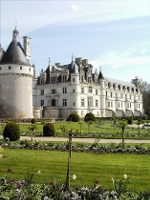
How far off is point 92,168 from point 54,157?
6.63 feet

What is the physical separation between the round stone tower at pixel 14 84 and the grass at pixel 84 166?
26279mm

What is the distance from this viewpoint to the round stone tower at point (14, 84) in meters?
35.9

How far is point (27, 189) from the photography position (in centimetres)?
489

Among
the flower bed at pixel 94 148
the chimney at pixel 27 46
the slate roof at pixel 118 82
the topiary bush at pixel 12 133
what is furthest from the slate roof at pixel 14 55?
the slate roof at pixel 118 82

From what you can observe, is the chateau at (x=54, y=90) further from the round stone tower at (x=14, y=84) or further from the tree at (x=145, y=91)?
the tree at (x=145, y=91)

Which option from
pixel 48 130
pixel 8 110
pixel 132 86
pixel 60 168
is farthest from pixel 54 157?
pixel 132 86

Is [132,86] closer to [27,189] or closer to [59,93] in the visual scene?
[59,93]

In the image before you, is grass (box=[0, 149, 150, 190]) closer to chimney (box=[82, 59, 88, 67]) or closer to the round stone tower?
the round stone tower

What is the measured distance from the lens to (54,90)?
50.7m

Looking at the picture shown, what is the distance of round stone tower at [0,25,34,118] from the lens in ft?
118

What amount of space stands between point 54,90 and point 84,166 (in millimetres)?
43153

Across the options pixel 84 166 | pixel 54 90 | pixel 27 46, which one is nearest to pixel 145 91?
pixel 54 90

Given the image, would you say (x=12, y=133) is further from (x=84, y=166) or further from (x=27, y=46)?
(x=27, y=46)

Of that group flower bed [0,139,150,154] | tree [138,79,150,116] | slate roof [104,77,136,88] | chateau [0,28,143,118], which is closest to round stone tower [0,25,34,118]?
chateau [0,28,143,118]
